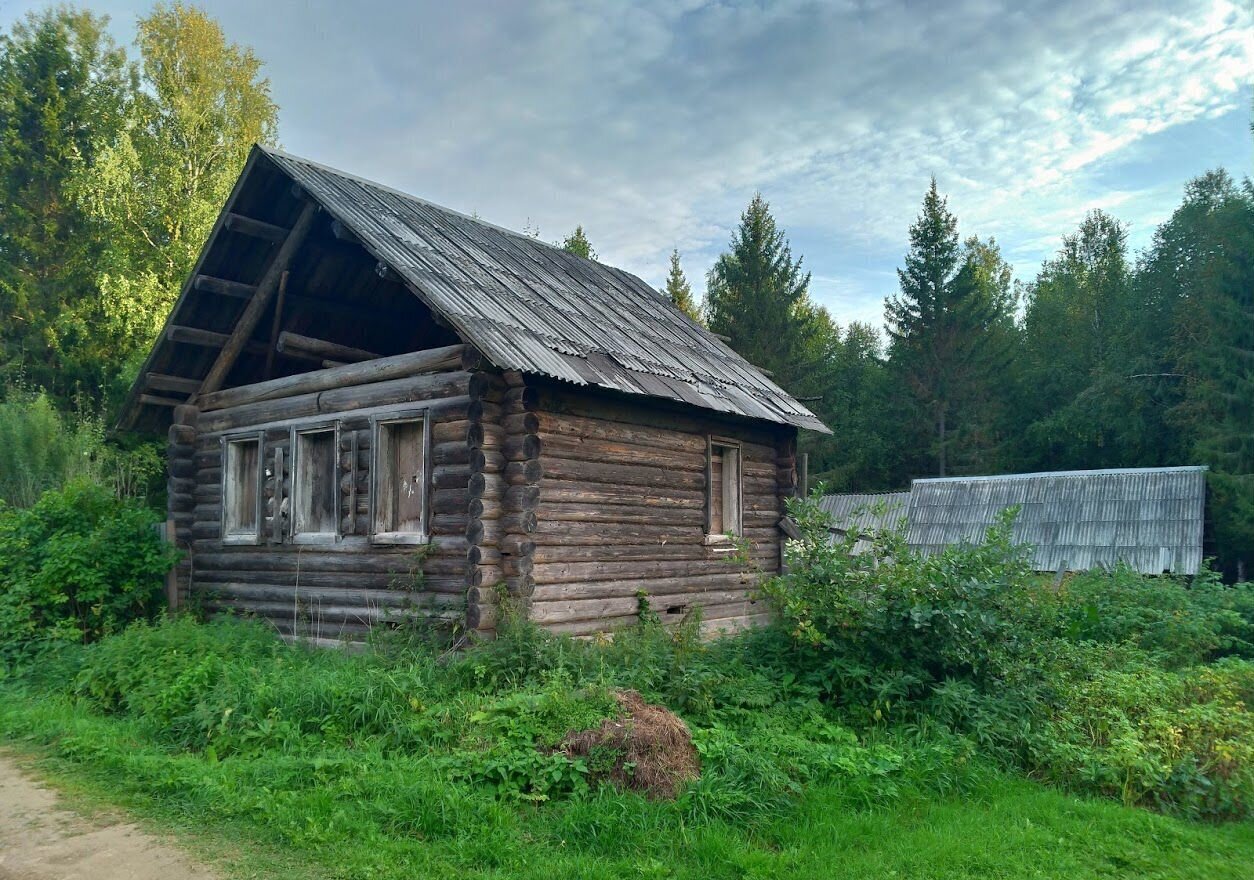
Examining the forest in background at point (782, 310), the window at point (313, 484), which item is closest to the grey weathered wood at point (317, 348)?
the window at point (313, 484)

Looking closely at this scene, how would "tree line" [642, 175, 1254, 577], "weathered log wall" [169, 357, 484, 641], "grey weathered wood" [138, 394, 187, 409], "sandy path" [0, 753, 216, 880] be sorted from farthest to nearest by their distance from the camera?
"tree line" [642, 175, 1254, 577] < "grey weathered wood" [138, 394, 187, 409] < "weathered log wall" [169, 357, 484, 641] < "sandy path" [0, 753, 216, 880]

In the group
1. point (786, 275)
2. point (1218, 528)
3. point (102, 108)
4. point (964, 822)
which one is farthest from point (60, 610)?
point (786, 275)

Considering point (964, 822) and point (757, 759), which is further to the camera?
point (757, 759)

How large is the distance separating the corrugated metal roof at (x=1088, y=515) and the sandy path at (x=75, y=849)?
60.2ft

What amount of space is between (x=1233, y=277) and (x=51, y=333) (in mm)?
35139

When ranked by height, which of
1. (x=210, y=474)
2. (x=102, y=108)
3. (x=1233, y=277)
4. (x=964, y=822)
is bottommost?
(x=964, y=822)

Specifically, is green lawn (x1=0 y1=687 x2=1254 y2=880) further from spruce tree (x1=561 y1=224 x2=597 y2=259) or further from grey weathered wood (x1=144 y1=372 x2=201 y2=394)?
spruce tree (x1=561 y1=224 x2=597 y2=259)

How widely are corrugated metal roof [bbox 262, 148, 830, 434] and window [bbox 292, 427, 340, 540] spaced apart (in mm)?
2825

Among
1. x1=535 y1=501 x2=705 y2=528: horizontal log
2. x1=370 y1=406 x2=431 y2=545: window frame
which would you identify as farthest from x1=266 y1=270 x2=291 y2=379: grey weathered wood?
x1=535 y1=501 x2=705 y2=528: horizontal log

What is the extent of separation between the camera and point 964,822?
570 centimetres

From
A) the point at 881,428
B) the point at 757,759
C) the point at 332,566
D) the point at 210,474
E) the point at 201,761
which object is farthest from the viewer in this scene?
the point at 881,428

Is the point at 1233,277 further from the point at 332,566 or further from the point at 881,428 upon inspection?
the point at 332,566

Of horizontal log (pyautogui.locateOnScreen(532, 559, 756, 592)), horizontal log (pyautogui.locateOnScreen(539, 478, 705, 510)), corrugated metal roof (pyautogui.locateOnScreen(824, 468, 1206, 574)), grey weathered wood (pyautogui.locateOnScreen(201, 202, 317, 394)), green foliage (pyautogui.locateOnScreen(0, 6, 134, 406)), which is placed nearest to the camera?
horizontal log (pyautogui.locateOnScreen(532, 559, 756, 592))

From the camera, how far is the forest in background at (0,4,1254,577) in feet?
82.8
